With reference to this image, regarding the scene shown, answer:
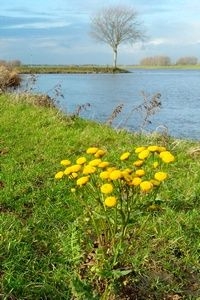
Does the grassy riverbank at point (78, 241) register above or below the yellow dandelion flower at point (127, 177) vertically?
below

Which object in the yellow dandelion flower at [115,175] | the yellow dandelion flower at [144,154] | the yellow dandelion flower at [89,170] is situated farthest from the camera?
the yellow dandelion flower at [144,154]

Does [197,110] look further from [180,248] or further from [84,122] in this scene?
[180,248]

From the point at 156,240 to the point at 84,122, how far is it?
527 cm

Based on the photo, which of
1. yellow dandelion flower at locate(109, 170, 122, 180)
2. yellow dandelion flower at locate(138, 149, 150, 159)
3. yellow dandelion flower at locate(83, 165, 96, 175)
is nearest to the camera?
yellow dandelion flower at locate(109, 170, 122, 180)

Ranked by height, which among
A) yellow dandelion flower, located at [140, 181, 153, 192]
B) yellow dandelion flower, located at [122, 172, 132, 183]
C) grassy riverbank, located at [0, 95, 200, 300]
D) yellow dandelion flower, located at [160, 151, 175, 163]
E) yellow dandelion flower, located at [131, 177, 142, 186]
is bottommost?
grassy riverbank, located at [0, 95, 200, 300]

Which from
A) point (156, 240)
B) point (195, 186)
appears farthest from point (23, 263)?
point (195, 186)

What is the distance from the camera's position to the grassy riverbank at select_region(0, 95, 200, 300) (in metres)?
3.57

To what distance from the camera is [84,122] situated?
30.0ft

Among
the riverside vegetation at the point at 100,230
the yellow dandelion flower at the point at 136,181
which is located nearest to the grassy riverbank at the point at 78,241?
the riverside vegetation at the point at 100,230

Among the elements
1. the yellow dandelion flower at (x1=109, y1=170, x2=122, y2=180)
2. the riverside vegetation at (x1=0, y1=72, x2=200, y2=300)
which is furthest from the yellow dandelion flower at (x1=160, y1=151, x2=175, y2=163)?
the yellow dandelion flower at (x1=109, y1=170, x2=122, y2=180)

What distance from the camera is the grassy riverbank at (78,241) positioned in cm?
357

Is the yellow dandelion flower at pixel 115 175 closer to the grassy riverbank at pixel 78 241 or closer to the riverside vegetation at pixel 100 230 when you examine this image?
the riverside vegetation at pixel 100 230

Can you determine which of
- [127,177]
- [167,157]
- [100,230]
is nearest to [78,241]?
[100,230]

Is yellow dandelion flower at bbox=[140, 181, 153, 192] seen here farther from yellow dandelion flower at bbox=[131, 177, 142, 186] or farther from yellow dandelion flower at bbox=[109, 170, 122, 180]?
yellow dandelion flower at bbox=[109, 170, 122, 180]
